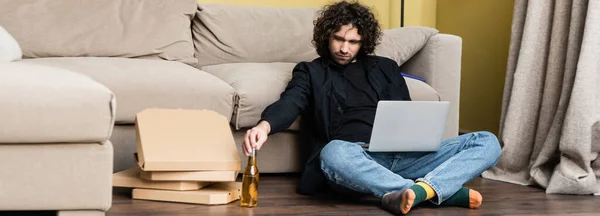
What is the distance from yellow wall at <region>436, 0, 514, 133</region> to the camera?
3775mm

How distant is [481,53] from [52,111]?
7.85ft

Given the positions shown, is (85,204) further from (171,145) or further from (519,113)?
(519,113)

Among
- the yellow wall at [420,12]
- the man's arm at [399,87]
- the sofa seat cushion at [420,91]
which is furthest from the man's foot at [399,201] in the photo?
the yellow wall at [420,12]

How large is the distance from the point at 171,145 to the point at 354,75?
69 cm

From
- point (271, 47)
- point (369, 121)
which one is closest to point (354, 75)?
point (369, 121)

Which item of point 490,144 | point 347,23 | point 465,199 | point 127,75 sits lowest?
point 465,199

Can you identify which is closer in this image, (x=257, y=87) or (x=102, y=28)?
(x=257, y=87)

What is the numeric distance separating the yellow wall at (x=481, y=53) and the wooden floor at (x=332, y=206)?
3.15 ft

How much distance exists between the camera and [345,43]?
275 centimetres

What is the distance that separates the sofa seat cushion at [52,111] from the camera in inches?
77.9

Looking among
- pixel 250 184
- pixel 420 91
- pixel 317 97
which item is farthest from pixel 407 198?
pixel 420 91

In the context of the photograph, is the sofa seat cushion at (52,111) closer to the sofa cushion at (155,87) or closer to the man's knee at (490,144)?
the sofa cushion at (155,87)

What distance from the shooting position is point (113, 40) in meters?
3.24

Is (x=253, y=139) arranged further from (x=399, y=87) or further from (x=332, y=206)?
(x=399, y=87)
